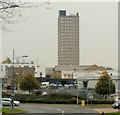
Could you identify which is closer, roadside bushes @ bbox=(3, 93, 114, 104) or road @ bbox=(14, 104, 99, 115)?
road @ bbox=(14, 104, 99, 115)

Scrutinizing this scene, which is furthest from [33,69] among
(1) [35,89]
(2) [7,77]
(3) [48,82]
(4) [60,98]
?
(4) [60,98]

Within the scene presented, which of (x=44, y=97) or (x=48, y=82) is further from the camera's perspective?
(x=48, y=82)

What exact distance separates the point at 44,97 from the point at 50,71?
12743 centimetres

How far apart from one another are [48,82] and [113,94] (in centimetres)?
4199

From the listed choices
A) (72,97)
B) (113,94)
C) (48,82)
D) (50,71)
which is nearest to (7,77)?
(48,82)

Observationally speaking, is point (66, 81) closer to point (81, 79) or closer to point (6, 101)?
point (81, 79)

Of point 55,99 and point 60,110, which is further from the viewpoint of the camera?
point 55,99

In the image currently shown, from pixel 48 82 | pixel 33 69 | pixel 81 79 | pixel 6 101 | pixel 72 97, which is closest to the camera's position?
pixel 6 101

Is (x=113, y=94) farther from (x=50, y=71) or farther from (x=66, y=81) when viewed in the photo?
(x=50, y=71)

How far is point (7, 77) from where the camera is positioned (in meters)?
92.2

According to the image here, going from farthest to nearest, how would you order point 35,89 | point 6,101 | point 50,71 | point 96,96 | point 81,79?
point 50,71, point 81,79, point 35,89, point 96,96, point 6,101

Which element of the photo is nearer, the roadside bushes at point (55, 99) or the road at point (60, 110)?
the road at point (60, 110)

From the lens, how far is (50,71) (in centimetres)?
18412

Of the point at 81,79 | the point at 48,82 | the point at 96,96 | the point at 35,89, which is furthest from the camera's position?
the point at 48,82
